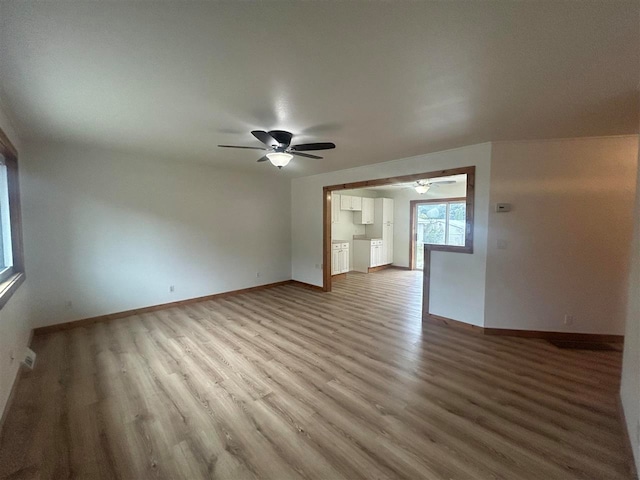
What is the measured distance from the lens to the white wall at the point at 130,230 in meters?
3.47

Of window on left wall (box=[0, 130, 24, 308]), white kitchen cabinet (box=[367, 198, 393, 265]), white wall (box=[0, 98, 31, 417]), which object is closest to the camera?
white wall (box=[0, 98, 31, 417])

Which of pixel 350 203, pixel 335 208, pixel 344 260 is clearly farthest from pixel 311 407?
pixel 350 203

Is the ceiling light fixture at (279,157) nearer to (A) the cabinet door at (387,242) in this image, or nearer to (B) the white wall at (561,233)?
(B) the white wall at (561,233)

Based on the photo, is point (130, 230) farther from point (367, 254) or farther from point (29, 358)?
point (367, 254)

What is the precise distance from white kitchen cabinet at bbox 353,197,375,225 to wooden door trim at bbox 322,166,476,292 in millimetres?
2582

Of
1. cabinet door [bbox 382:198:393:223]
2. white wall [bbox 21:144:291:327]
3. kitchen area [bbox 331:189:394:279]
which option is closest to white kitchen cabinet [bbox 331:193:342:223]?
kitchen area [bbox 331:189:394:279]

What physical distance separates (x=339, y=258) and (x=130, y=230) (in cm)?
458

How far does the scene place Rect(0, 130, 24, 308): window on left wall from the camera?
2.81m

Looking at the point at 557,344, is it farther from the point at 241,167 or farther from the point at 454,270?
the point at 241,167

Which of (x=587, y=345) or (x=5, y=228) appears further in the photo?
(x=587, y=345)

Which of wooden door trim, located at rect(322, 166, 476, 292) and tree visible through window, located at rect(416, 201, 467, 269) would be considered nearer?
wooden door trim, located at rect(322, 166, 476, 292)

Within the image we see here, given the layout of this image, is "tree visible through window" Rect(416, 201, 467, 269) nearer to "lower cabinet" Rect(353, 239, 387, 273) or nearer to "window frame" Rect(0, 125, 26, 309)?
"lower cabinet" Rect(353, 239, 387, 273)

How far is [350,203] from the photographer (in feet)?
24.9

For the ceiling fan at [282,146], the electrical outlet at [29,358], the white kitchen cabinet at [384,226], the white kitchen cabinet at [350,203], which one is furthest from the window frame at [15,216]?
the white kitchen cabinet at [384,226]
